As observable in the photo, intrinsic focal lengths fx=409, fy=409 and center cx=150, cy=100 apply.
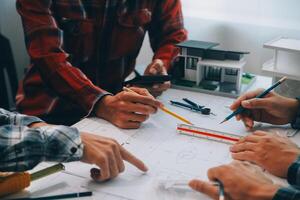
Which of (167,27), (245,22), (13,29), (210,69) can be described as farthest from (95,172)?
(13,29)

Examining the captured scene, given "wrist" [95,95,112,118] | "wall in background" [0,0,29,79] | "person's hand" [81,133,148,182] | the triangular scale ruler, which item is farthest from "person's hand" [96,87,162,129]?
"wall in background" [0,0,29,79]

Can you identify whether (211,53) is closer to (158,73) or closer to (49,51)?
(158,73)

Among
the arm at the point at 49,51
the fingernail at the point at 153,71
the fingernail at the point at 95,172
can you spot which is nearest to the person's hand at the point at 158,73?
the fingernail at the point at 153,71

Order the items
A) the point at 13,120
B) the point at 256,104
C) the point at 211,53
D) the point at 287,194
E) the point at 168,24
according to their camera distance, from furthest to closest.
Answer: the point at 168,24, the point at 211,53, the point at 256,104, the point at 13,120, the point at 287,194

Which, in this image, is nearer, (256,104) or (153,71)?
(256,104)

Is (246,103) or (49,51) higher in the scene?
(49,51)

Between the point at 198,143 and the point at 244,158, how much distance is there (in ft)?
0.44

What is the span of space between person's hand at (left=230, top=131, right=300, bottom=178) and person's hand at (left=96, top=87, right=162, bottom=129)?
0.28 m

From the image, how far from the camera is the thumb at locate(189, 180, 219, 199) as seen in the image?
2.65 feet

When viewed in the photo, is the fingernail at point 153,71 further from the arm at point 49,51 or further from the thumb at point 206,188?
the thumb at point 206,188

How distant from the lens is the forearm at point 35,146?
0.81 meters

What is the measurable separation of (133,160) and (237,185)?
24cm

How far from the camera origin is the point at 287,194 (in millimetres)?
783

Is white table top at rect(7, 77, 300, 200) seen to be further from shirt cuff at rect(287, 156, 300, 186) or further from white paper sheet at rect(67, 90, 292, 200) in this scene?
shirt cuff at rect(287, 156, 300, 186)
